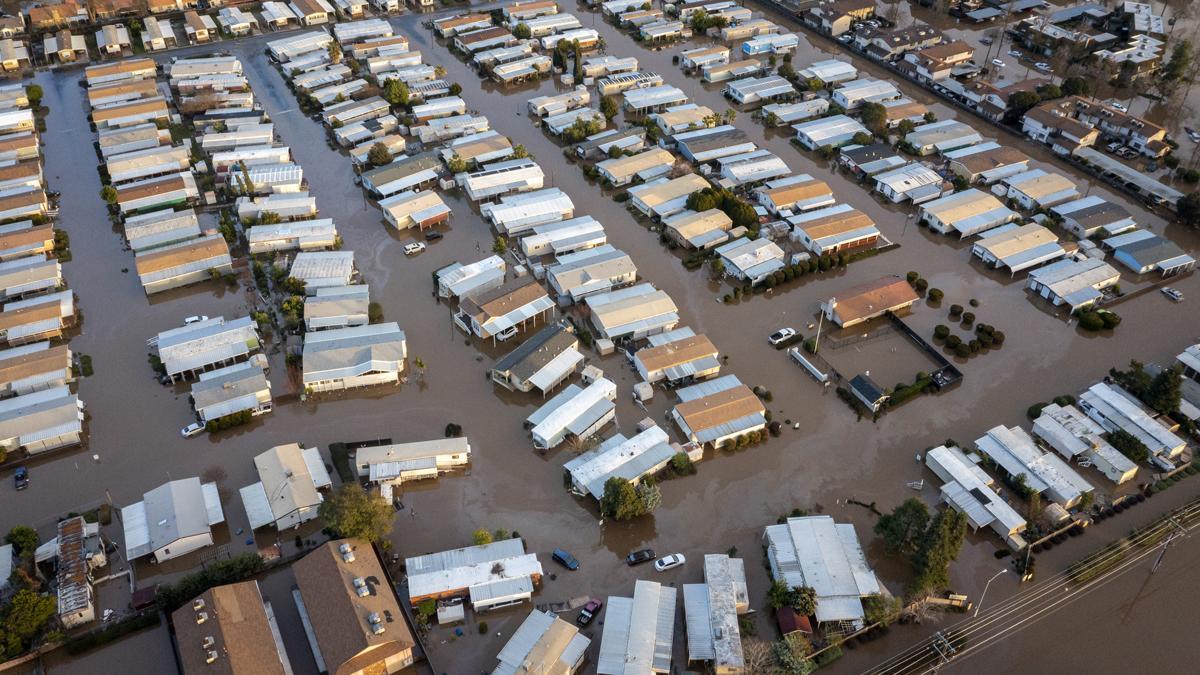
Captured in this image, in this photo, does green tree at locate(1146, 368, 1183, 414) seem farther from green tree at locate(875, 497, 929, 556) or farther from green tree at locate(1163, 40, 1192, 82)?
green tree at locate(1163, 40, 1192, 82)

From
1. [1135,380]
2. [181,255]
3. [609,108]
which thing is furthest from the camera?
[609,108]

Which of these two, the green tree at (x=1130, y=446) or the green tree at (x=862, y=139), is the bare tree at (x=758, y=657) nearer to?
the green tree at (x=1130, y=446)

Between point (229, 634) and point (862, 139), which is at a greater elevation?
point (862, 139)

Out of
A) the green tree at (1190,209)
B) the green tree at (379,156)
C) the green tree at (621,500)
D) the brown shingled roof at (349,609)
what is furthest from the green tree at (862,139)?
the brown shingled roof at (349,609)

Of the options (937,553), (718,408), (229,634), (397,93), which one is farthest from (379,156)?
(937,553)

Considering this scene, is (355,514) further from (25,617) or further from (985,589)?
(985,589)
